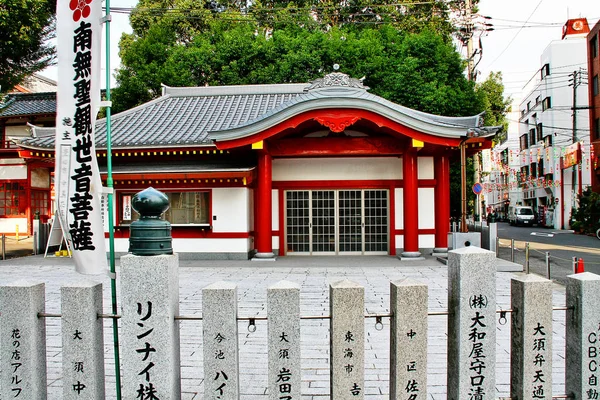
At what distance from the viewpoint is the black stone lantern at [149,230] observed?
3252mm

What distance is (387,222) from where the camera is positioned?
15.0 meters

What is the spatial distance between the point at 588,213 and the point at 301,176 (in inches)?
809

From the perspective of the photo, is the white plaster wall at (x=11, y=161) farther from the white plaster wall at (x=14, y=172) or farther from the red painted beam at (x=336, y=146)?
the red painted beam at (x=336, y=146)

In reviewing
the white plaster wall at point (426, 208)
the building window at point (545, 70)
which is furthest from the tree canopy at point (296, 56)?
the building window at point (545, 70)

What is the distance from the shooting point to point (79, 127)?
3.91 m

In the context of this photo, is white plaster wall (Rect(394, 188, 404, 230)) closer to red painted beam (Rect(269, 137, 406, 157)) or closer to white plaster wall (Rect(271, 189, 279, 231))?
Answer: red painted beam (Rect(269, 137, 406, 157))

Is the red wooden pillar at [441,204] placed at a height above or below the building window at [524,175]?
below

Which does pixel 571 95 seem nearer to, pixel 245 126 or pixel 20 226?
pixel 245 126

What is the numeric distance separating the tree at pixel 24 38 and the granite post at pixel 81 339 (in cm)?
1838

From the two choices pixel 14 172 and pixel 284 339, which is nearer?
pixel 284 339

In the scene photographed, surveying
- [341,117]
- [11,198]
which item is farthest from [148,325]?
[11,198]

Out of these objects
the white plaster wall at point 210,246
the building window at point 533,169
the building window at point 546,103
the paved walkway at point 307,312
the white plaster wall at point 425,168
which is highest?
the building window at point 546,103

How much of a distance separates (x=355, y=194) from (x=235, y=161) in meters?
4.32

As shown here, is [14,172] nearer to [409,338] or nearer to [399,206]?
[399,206]
